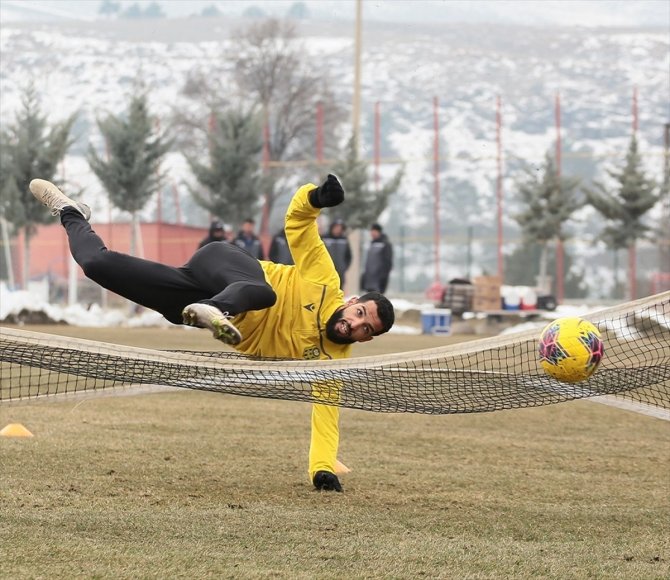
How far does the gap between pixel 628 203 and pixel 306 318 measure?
92.7 feet

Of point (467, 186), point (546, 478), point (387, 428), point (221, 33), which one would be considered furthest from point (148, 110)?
point (221, 33)

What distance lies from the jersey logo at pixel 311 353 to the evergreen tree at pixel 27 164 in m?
24.3

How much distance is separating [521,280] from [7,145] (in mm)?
17654

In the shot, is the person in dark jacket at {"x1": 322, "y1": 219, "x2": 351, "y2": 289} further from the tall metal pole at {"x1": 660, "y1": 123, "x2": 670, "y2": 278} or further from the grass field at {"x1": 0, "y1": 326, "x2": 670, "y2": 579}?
the tall metal pole at {"x1": 660, "y1": 123, "x2": 670, "y2": 278}

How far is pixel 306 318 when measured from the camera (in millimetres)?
6734

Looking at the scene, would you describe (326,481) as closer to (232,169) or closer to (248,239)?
(248,239)

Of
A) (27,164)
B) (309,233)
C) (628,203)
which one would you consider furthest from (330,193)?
(628,203)

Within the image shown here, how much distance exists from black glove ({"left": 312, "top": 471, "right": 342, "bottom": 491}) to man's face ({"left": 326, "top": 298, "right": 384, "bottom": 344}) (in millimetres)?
736

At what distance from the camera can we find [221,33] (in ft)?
509

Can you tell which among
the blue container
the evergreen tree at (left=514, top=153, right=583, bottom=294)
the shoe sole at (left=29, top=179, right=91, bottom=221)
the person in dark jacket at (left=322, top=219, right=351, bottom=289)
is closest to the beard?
the shoe sole at (left=29, top=179, right=91, bottom=221)

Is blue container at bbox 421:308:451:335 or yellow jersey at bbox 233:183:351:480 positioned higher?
yellow jersey at bbox 233:183:351:480

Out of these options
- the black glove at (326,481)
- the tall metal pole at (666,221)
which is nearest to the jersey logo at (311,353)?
the black glove at (326,481)

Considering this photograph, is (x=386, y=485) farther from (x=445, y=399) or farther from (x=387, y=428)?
(x=387, y=428)

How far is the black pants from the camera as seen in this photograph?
6570mm
